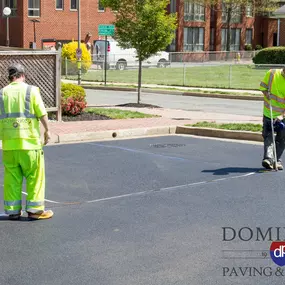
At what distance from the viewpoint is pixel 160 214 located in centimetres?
814

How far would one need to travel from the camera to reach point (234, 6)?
6838 centimetres

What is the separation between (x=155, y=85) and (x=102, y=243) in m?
27.8

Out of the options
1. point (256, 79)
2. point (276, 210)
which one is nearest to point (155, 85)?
point (256, 79)

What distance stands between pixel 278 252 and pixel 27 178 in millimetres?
2818

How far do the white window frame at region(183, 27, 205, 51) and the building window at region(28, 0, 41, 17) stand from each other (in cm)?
1808

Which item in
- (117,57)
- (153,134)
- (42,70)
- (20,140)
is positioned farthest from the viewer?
(117,57)

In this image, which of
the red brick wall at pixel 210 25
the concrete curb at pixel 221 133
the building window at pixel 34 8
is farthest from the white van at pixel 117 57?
the concrete curb at pixel 221 133

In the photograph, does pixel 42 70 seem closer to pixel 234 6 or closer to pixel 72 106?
pixel 72 106

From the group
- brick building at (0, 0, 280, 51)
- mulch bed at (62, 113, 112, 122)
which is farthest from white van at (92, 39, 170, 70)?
mulch bed at (62, 113, 112, 122)

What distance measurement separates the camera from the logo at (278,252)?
6.38m

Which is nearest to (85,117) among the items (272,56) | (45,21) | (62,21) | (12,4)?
(272,56)

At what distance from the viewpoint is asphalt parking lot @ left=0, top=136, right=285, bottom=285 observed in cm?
605

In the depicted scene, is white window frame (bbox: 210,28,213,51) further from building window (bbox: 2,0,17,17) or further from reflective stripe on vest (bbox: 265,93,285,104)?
reflective stripe on vest (bbox: 265,93,285,104)

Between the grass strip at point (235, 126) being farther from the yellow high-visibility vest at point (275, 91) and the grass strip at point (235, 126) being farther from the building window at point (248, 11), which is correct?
the building window at point (248, 11)
